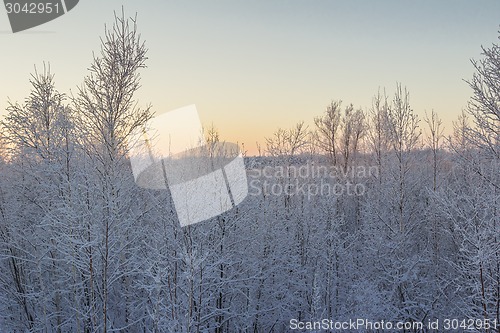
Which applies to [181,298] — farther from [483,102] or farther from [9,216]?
[483,102]

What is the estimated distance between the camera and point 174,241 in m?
10.6

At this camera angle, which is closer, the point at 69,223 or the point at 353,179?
the point at 69,223

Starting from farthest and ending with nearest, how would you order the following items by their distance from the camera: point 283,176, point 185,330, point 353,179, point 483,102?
1. point 353,179
2. point 283,176
3. point 483,102
4. point 185,330

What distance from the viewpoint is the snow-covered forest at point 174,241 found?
1038 centimetres

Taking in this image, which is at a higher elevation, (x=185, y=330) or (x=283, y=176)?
(x=283, y=176)

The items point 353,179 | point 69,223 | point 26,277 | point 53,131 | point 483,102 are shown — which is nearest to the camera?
point 69,223

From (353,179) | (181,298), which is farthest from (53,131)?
(353,179)

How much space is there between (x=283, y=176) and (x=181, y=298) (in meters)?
12.2

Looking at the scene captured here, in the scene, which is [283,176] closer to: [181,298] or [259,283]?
[259,283]

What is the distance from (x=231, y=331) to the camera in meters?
15.0

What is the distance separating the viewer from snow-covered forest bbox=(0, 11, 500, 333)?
1038 cm

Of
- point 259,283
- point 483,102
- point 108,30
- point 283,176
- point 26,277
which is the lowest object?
point 259,283

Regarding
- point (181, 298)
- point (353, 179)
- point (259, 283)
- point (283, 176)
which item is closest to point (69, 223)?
point (181, 298)

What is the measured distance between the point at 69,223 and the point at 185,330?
4.48 m
